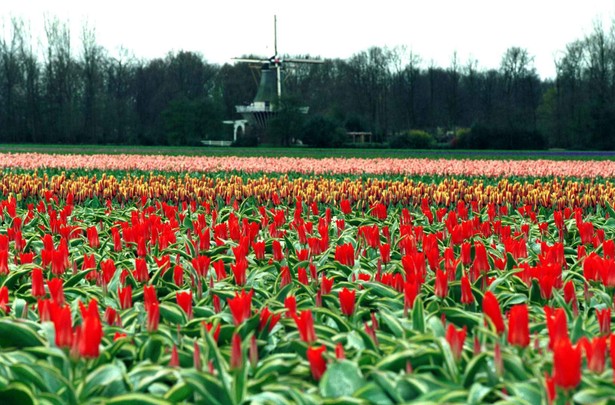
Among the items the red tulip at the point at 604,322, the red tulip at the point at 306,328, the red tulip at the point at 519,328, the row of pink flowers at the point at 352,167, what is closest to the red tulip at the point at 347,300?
the red tulip at the point at 306,328

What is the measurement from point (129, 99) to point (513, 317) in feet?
230

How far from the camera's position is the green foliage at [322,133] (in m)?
43.8

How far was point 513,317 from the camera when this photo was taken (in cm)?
203

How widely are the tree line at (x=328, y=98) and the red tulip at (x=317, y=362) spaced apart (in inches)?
1603

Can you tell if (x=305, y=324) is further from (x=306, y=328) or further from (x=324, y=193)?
(x=324, y=193)

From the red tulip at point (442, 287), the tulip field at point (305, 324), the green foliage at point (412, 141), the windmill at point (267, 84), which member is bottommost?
the tulip field at point (305, 324)

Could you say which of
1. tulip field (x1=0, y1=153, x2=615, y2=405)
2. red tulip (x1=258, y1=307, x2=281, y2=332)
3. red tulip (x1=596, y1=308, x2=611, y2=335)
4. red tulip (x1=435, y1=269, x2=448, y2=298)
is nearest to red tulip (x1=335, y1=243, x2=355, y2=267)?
tulip field (x1=0, y1=153, x2=615, y2=405)

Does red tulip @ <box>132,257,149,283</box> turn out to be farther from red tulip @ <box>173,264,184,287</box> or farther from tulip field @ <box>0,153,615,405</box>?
red tulip @ <box>173,264,184,287</box>

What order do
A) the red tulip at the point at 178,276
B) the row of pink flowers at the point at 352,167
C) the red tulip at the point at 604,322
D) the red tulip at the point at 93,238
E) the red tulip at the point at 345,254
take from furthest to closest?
1. the row of pink flowers at the point at 352,167
2. the red tulip at the point at 93,238
3. the red tulip at the point at 345,254
4. the red tulip at the point at 178,276
5. the red tulip at the point at 604,322

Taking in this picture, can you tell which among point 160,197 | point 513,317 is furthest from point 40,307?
point 160,197

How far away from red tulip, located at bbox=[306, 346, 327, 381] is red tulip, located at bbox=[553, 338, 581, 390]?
57cm

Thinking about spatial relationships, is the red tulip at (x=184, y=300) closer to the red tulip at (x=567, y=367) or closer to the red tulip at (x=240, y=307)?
the red tulip at (x=240, y=307)

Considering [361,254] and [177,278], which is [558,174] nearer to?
[361,254]

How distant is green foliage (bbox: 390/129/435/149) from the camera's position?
4481 cm
